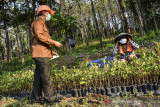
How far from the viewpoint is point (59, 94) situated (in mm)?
3371

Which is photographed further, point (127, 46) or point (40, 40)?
point (127, 46)

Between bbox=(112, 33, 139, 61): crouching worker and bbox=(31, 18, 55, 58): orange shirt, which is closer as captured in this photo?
bbox=(31, 18, 55, 58): orange shirt

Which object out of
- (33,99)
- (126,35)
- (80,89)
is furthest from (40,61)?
(126,35)

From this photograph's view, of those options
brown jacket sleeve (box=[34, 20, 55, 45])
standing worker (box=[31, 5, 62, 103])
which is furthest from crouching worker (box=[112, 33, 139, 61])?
brown jacket sleeve (box=[34, 20, 55, 45])

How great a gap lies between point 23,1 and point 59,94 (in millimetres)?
11790

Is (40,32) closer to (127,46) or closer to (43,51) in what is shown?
(43,51)

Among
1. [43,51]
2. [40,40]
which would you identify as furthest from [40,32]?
[43,51]

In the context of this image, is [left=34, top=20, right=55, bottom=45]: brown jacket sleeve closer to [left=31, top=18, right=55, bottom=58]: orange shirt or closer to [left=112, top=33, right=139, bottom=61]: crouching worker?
[left=31, top=18, right=55, bottom=58]: orange shirt

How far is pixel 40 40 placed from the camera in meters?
2.77

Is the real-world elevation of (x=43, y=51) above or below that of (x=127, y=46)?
below

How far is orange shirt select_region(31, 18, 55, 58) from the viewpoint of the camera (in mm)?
2762

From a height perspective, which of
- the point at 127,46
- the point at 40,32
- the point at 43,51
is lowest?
the point at 43,51

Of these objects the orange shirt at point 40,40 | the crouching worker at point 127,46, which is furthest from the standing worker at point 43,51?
the crouching worker at point 127,46

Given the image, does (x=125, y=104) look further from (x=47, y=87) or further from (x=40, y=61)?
(x=40, y=61)
